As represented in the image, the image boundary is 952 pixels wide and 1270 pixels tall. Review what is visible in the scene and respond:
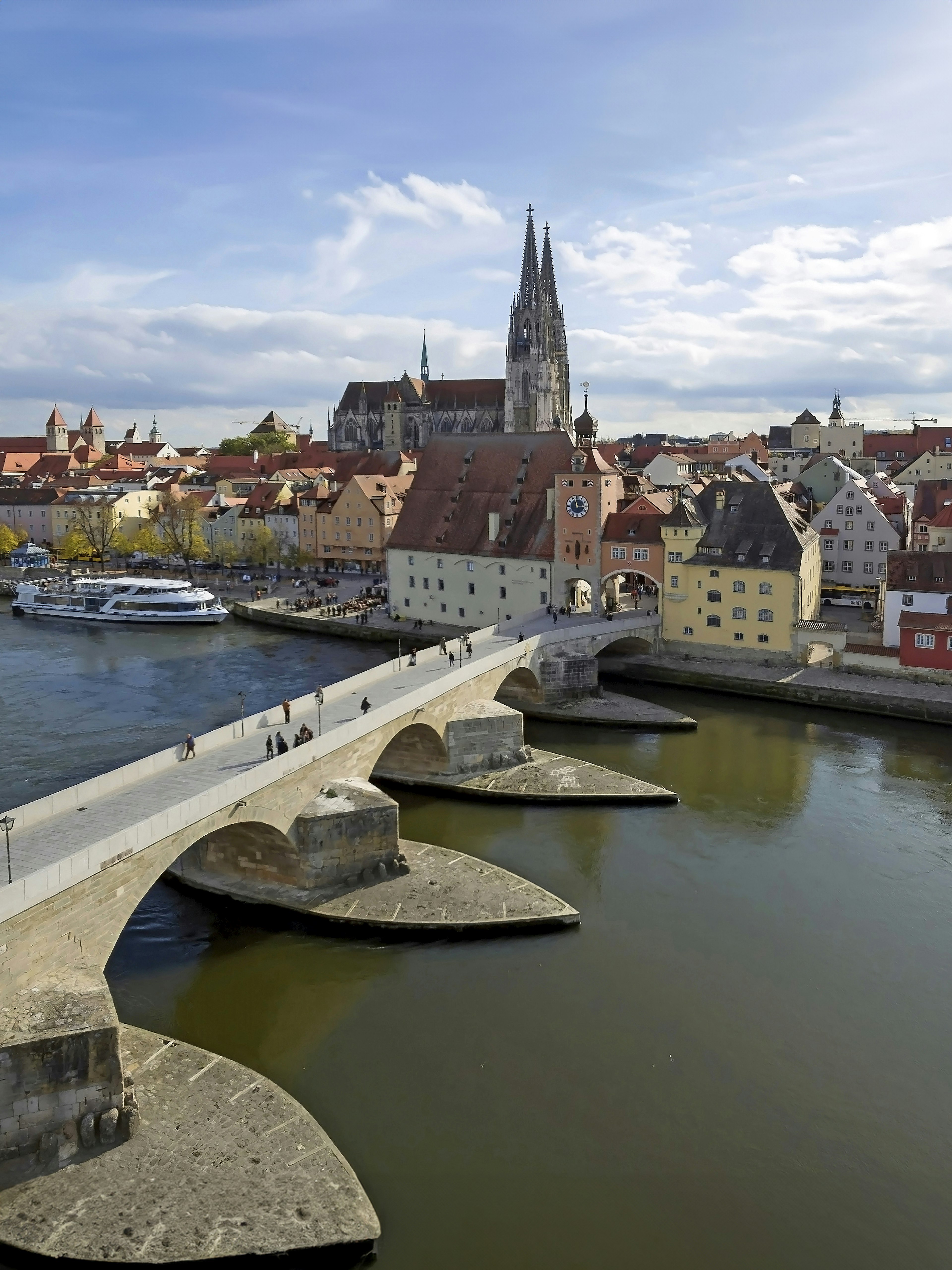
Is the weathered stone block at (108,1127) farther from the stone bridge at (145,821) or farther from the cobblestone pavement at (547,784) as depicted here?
the cobblestone pavement at (547,784)

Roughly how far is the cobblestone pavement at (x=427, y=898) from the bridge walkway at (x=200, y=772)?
2977 millimetres

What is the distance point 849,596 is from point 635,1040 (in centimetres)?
4696

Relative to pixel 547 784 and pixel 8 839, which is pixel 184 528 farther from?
pixel 8 839

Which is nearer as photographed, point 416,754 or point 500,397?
point 416,754

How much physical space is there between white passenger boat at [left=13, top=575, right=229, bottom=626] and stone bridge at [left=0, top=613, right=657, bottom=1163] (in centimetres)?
3218

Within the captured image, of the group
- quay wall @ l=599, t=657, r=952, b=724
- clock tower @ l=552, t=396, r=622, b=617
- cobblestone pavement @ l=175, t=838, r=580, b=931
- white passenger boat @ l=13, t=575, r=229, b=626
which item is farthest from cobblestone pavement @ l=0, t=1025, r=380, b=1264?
white passenger boat @ l=13, t=575, r=229, b=626

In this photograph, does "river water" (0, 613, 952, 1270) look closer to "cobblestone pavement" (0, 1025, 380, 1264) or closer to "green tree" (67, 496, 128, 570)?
"cobblestone pavement" (0, 1025, 380, 1264)

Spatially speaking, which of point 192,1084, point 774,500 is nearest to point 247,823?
point 192,1084

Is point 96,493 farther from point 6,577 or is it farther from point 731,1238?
point 731,1238

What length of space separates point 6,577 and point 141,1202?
80.6m

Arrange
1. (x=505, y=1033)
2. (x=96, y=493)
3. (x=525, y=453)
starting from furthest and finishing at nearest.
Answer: (x=96, y=493) < (x=525, y=453) < (x=505, y=1033)

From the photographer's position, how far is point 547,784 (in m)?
32.7

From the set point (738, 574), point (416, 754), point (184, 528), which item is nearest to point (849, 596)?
point (738, 574)

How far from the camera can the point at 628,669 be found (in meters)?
48.7
